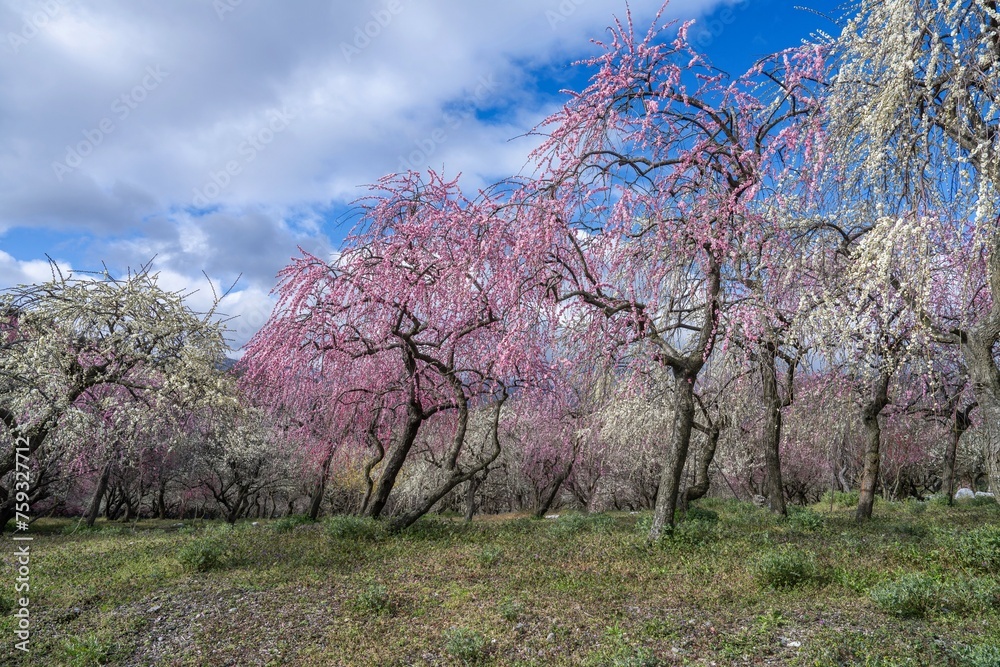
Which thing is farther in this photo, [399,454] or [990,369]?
[399,454]

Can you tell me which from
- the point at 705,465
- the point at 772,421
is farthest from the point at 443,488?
the point at 772,421

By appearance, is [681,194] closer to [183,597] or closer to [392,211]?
[392,211]

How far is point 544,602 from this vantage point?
775cm

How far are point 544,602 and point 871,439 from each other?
36.5 feet

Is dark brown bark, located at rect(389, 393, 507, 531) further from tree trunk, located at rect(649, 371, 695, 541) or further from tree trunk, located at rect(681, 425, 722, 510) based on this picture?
tree trunk, located at rect(681, 425, 722, 510)

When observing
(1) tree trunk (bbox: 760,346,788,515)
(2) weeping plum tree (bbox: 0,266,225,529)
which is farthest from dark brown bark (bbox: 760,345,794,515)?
(2) weeping plum tree (bbox: 0,266,225,529)

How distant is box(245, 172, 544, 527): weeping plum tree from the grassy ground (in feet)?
11.4

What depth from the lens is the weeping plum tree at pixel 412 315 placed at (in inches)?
420

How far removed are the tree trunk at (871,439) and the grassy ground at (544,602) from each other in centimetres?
307

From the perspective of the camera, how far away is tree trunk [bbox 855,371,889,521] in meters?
14.5

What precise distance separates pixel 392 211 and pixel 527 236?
14.1 ft

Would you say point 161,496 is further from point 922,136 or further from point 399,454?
point 922,136

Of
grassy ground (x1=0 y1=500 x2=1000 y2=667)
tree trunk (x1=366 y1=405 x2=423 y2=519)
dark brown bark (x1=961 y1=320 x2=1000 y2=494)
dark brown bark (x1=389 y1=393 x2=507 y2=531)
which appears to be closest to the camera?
grassy ground (x1=0 y1=500 x2=1000 y2=667)

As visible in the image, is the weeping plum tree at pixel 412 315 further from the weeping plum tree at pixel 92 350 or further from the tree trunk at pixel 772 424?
the tree trunk at pixel 772 424
